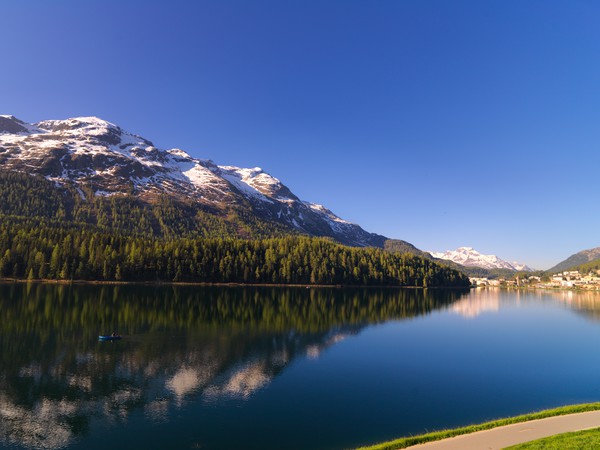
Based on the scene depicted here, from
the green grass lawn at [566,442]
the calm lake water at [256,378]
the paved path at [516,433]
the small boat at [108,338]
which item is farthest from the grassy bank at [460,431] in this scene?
the small boat at [108,338]

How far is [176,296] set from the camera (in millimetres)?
135375

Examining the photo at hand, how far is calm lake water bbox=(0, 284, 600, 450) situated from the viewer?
31.6 meters

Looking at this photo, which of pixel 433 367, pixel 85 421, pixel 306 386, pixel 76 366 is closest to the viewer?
pixel 85 421

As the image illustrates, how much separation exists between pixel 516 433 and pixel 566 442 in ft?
10.8

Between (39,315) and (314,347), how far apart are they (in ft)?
207

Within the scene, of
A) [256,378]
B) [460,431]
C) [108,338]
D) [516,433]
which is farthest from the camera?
[108,338]

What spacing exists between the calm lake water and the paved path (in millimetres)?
8229

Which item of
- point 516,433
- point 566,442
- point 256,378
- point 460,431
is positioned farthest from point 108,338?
point 566,442

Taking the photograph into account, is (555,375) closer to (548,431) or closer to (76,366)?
(548,431)

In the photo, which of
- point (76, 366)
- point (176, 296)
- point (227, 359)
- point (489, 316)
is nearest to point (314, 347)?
point (227, 359)

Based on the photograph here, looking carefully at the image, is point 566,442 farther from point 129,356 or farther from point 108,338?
point 108,338

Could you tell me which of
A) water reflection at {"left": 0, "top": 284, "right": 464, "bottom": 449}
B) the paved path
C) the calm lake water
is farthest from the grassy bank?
water reflection at {"left": 0, "top": 284, "right": 464, "bottom": 449}

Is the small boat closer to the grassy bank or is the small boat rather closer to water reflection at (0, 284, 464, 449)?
water reflection at (0, 284, 464, 449)

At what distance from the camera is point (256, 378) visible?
47062 millimetres
